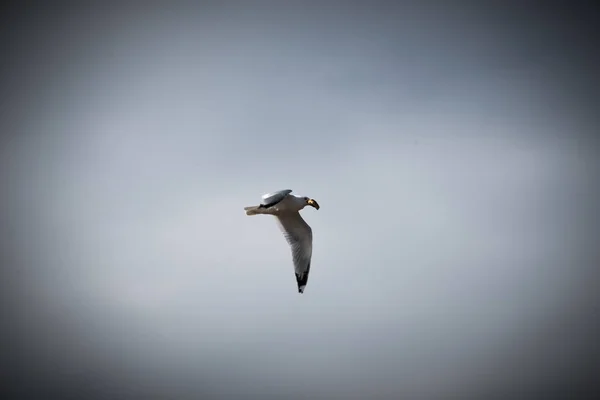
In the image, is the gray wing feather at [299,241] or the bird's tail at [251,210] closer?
the bird's tail at [251,210]

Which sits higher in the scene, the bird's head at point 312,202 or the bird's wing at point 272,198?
the bird's head at point 312,202

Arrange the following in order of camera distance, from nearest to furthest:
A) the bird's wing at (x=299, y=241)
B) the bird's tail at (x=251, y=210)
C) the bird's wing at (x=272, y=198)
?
the bird's wing at (x=272, y=198), the bird's tail at (x=251, y=210), the bird's wing at (x=299, y=241)

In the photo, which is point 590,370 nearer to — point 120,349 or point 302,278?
point 120,349

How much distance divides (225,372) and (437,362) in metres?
40.8

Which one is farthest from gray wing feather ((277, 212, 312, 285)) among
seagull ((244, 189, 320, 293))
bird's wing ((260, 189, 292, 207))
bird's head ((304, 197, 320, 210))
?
bird's wing ((260, 189, 292, 207))

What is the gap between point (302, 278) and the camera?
12031mm

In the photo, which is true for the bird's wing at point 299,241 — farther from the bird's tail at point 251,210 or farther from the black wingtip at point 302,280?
the bird's tail at point 251,210

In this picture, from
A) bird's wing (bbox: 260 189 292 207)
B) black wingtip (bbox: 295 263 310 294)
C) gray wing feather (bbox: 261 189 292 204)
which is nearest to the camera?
bird's wing (bbox: 260 189 292 207)

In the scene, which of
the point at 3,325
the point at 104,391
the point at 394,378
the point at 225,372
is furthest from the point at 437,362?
the point at 3,325

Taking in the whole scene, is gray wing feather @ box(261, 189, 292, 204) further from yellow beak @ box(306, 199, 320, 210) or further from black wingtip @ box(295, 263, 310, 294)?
black wingtip @ box(295, 263, 310, 294)

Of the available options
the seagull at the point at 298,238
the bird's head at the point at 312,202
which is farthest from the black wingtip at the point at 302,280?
the bird's head at the point at 312,202

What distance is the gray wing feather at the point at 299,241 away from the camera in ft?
39.7

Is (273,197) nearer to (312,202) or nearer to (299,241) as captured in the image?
(312,202)

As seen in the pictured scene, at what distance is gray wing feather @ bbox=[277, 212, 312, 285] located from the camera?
12109 millimetres
